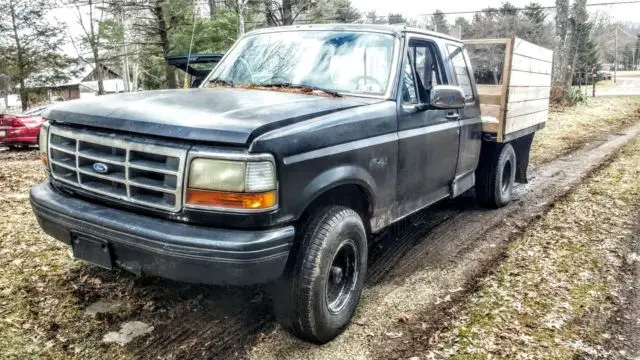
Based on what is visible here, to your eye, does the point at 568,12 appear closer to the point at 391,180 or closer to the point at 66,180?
the point at 391,180

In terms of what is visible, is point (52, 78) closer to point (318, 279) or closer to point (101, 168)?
point (101, 168)

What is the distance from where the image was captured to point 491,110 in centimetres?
557

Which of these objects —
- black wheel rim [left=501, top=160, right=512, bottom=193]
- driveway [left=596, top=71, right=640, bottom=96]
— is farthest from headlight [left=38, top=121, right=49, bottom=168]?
driveway [left=596, top=71, right=640, bottom=96]

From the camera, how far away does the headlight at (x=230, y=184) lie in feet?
8.13

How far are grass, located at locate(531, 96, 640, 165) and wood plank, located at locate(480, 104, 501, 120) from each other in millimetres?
4368

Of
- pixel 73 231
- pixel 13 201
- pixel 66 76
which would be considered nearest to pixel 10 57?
pixel 66 76

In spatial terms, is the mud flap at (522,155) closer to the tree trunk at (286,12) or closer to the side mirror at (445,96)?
the side mirror at (445,96)

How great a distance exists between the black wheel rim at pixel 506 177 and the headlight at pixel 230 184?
4.53 m

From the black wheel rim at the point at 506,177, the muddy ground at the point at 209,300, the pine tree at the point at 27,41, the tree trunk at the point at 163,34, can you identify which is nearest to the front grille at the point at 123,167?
the muddy ground at the point at 209,300

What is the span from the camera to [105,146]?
282 cm

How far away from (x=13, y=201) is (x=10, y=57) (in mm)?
25894

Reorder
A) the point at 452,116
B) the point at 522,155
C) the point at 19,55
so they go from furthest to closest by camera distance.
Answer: the point at 19,55, the point at 522,155, the point at 452,116

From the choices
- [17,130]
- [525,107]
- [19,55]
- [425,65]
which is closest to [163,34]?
[17,130]

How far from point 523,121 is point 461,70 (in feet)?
5.47
